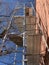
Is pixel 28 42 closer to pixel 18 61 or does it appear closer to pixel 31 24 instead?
pixel 31 24

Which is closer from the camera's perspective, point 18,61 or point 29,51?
point 29,51

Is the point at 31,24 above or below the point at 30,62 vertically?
above

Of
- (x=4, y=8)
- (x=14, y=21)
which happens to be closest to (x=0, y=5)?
(x=4, y=8)

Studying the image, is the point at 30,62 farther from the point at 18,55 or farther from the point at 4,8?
the point at 4,8

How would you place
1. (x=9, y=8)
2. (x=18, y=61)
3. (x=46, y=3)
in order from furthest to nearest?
(x=9, y=8) → (x=18, y=61) → (x=46, y=3)

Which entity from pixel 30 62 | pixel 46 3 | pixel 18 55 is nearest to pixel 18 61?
pixel 18 55

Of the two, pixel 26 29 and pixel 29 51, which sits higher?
pixel 26 29

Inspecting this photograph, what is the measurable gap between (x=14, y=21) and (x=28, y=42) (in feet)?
2.29

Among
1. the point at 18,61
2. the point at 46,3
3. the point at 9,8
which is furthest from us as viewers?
the point at 9,8


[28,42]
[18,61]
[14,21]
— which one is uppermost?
[14,21]

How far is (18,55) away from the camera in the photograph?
32.8ft

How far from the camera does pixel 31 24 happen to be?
27.0ft

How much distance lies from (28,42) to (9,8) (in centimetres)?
261

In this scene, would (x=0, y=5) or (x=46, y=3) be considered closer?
(x=46, y=3)
